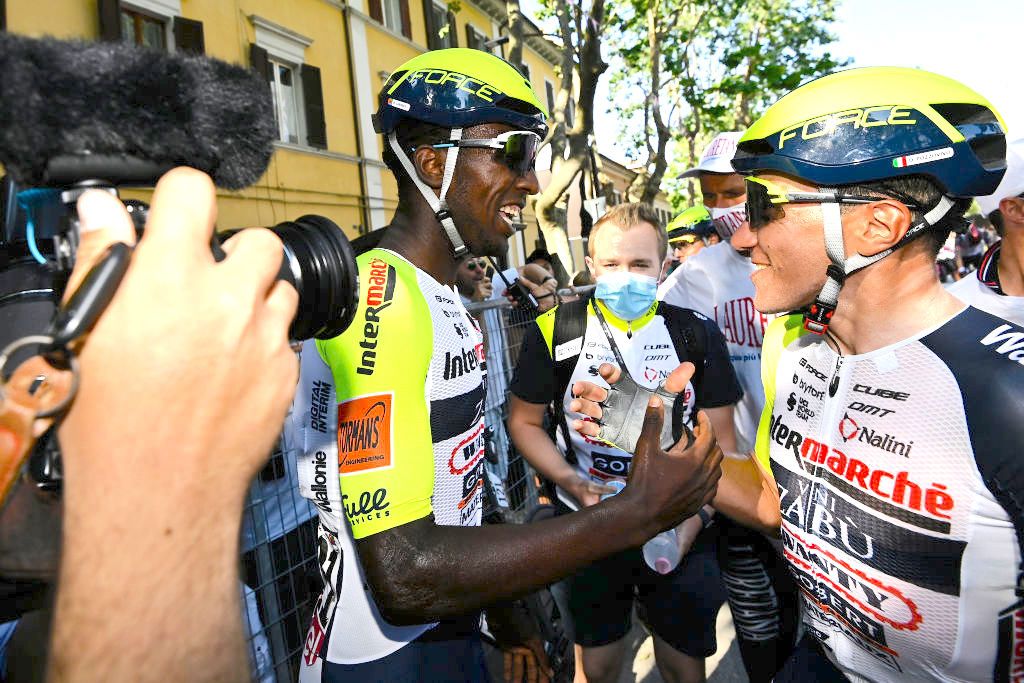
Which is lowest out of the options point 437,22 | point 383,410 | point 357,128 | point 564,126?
point 383,410

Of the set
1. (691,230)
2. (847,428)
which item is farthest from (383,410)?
(691,230)

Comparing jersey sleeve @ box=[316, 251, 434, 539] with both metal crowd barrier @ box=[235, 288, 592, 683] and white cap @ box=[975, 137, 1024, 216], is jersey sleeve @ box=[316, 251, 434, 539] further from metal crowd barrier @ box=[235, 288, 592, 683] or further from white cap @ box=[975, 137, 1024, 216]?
white cap @ box=[975, 137, 1024, 216]

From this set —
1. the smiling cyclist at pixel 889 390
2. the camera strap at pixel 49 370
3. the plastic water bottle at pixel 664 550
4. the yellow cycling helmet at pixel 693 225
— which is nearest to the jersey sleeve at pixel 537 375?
the plastic water bottle at pixel 664 550

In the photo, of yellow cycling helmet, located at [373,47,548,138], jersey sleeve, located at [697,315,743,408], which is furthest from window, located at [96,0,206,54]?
jersey sleeve, located at [697,315,743,408]

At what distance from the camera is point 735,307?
395 cm

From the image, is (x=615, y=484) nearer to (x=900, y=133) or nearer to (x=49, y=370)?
(x=900, y=133)

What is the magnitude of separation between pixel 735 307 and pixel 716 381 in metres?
0.98

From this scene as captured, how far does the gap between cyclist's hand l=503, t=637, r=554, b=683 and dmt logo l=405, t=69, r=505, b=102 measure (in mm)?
1957

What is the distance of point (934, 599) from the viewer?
1.73m

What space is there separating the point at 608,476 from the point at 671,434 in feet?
4.05

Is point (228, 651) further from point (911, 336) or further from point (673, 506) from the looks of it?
point (911, 336)

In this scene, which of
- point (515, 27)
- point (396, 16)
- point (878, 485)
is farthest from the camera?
point (396, 16)

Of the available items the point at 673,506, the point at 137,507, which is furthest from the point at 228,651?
the point at 673,506

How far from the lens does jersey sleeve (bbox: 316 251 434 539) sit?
153cm
